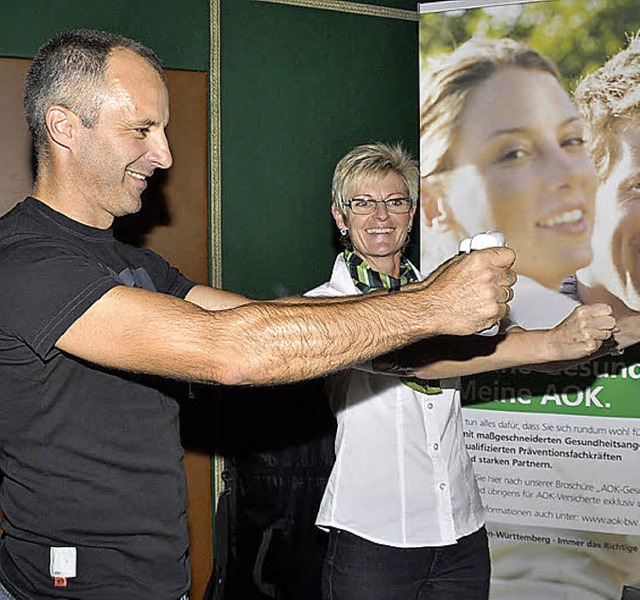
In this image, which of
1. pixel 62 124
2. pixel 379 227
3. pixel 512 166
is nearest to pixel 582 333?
pixel 379 227

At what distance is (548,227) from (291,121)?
40.9 inches

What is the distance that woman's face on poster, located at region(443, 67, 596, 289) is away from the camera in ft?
10.5

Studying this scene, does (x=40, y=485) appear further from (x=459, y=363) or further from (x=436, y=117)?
(x=436, y=117)

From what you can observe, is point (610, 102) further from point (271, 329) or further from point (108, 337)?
point (108, 337)

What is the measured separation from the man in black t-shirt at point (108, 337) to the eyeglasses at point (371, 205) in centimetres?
101

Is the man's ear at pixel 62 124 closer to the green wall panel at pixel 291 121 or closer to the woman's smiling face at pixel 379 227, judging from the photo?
the woman's smiling face at pixel 379 227

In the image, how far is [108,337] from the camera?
145 centimetres

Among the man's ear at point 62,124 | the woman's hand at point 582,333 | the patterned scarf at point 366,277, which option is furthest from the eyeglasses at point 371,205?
the man's ear at point 62,124

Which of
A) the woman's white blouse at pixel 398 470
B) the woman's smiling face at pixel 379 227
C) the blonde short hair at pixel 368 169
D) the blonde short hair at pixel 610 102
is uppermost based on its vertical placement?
the blonde short hair at pixel 610 102

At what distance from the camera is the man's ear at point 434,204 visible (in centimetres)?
337

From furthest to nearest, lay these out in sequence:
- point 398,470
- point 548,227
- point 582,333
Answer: point 548,227 < point 398,470 < point 582,333

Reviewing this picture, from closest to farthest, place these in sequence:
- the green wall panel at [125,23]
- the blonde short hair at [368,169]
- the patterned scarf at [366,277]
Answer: the patterned scarf at [366,277] < the blonde short hair at [368,169] < the green wall panel at [125,23]

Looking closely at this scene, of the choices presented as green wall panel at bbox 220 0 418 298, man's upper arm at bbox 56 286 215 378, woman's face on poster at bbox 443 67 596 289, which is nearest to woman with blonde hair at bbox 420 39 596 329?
woman's face on poster at bbox 443 67 596 289

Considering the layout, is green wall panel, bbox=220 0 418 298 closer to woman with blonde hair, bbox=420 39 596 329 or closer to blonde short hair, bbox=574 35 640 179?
woman with blonde hair, bbox=420 39 596 329
